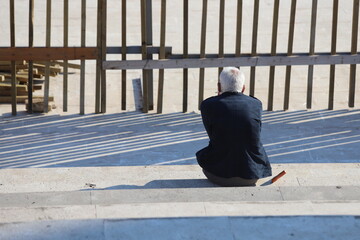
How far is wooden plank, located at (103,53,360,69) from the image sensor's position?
8680 mm

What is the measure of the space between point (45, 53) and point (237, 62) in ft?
6.31

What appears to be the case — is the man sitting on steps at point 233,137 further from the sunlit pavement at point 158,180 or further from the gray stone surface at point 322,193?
the gray stone surface at point 322,193

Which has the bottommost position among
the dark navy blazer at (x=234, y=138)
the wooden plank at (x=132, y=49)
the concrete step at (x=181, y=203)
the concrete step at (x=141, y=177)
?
the concrete step at (x=141, y=177)

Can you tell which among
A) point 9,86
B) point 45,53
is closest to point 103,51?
point 45,53

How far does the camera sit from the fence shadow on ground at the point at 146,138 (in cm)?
767

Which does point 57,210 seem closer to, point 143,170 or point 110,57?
point 143,170

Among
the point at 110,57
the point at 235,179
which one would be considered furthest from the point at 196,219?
the point at 110,57

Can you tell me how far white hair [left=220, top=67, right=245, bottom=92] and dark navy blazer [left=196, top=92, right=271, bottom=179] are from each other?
41mm

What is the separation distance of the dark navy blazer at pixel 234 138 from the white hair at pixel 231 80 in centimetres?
4

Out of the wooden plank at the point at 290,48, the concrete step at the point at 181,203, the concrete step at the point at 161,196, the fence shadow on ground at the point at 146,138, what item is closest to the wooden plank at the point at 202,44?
the fence shadow on ground at the point at 146,138

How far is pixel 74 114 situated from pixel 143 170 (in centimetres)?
184

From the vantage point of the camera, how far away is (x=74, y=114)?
8898mm

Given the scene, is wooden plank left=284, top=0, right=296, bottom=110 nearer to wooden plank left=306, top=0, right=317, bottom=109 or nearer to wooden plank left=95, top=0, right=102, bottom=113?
wooden plank left=306, top=0, right=317, bottom=109

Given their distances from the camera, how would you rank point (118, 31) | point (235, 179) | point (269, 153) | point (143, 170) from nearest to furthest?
point (235, 179) < point (143, 170) < point (269, 153) < point (118, 31)
